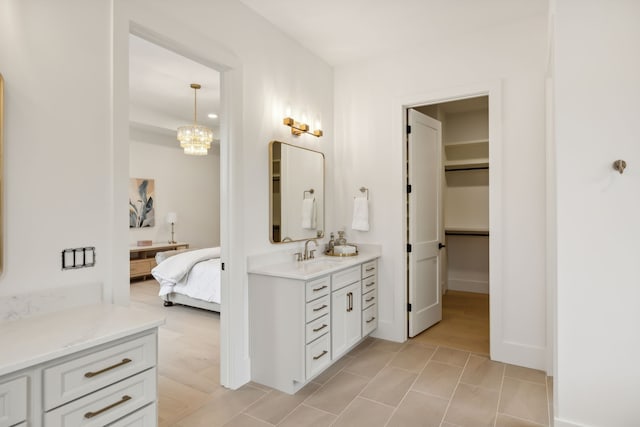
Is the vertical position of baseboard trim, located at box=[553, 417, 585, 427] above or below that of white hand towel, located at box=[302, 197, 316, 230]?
below

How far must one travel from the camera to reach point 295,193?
3299mm

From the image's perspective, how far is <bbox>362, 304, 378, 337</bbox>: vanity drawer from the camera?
133 inches

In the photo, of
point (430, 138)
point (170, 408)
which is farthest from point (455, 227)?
point (170, 408)

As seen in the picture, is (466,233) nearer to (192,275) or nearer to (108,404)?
(192,275)

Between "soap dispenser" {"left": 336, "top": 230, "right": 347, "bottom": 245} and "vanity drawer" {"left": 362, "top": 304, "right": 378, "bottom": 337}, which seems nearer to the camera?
"vanity drawer" {"left": 362, "top": 304, "right": 378, "bottom": 337}

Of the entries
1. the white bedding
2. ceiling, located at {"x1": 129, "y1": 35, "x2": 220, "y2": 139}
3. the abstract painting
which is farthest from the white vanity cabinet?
the abstract painting

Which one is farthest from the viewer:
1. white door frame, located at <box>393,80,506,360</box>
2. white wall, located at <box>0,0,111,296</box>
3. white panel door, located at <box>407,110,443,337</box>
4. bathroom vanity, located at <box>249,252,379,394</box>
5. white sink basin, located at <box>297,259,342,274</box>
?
white panel door, located at <box>407,110,443,337</box>

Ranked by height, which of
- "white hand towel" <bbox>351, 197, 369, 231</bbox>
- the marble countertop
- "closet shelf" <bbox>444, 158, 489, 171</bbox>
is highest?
"closet shelf" <bbox>444, 158, 489, 171</bbox>

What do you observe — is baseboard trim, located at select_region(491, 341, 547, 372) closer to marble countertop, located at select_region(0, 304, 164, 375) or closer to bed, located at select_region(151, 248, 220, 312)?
marble countertop, located at select_region(0, 304, 164, 375)

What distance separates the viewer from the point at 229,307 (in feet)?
8.74

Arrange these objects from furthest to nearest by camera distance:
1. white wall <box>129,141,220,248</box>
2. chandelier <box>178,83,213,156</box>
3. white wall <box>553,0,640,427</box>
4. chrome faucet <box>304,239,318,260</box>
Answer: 1. white wall <box>129,141,220,248</box>
2. chandelier <box>178,83,213,156</box>
3. chrome faucet <box>304,239,318,260</box>
4. white wall <box>553,0,640,427</box>

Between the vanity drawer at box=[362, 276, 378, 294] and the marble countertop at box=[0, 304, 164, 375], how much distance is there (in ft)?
7.06

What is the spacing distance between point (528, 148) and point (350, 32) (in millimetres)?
1822

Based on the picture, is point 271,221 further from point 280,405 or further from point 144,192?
point 144,192
